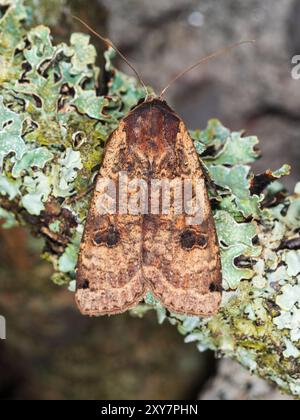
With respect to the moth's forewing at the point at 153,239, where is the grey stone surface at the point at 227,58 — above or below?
above

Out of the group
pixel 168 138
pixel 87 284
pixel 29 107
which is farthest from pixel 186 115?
pixel 87 284

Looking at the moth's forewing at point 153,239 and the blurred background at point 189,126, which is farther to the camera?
the blurred background at point 189,126

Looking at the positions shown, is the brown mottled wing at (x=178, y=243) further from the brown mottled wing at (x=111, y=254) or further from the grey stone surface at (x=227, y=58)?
the grey stone surface at (x=227, y=58)

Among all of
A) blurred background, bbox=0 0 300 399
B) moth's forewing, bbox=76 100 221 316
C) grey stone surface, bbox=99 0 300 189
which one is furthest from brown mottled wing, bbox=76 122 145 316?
grey stone surface, bbox=99 0 300 189

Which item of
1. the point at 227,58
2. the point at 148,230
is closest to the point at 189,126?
the point at 227,58

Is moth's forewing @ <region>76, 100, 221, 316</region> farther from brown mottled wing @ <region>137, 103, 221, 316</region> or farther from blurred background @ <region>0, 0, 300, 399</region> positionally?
blurred background @ <region>0, 0, 300, 399</region>

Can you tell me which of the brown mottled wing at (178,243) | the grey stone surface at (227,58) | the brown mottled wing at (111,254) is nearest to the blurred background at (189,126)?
the grey stone surface at (227,58)

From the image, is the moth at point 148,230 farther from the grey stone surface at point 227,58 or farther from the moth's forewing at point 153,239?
the grey stone surface at point 227,58
